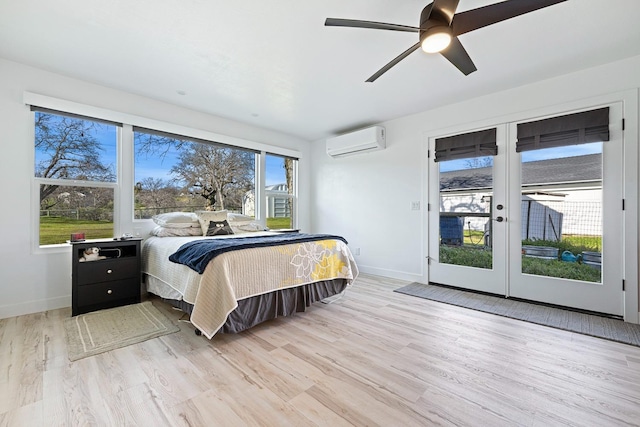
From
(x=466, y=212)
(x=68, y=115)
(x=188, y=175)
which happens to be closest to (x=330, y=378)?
(x=466, y=212)

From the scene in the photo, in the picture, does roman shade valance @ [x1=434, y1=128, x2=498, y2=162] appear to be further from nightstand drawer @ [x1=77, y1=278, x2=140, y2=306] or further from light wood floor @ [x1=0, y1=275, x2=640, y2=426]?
nightstand drawer @ [x1=77, y1=278, x2=140, y2=306]

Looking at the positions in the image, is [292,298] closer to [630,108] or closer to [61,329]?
[61,329]

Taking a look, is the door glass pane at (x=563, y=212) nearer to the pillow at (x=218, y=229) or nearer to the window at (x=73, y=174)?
the pillow at (x=218, y=229)

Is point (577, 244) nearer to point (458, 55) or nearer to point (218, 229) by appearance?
point (458, 55)

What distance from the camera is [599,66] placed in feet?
8.79

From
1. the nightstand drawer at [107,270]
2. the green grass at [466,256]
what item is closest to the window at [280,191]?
the nightstand drawer at [107,270]

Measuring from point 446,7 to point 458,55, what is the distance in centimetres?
54

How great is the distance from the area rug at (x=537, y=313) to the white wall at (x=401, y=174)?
44 centimetres

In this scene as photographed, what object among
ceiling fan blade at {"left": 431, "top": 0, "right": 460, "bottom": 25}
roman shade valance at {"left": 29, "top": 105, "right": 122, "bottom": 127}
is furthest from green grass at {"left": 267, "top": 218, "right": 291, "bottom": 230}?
ceiling fan blade at {"left": 431, "top": 0, "right": 460, "bottom": 25}

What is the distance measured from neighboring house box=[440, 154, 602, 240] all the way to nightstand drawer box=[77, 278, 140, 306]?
4.20 m

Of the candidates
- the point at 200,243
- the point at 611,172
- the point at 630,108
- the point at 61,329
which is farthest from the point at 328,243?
the point at 630,108

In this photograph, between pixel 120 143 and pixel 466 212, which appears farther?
pixel 466 212

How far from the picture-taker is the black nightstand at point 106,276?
8.75 feet

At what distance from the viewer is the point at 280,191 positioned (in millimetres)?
5090
